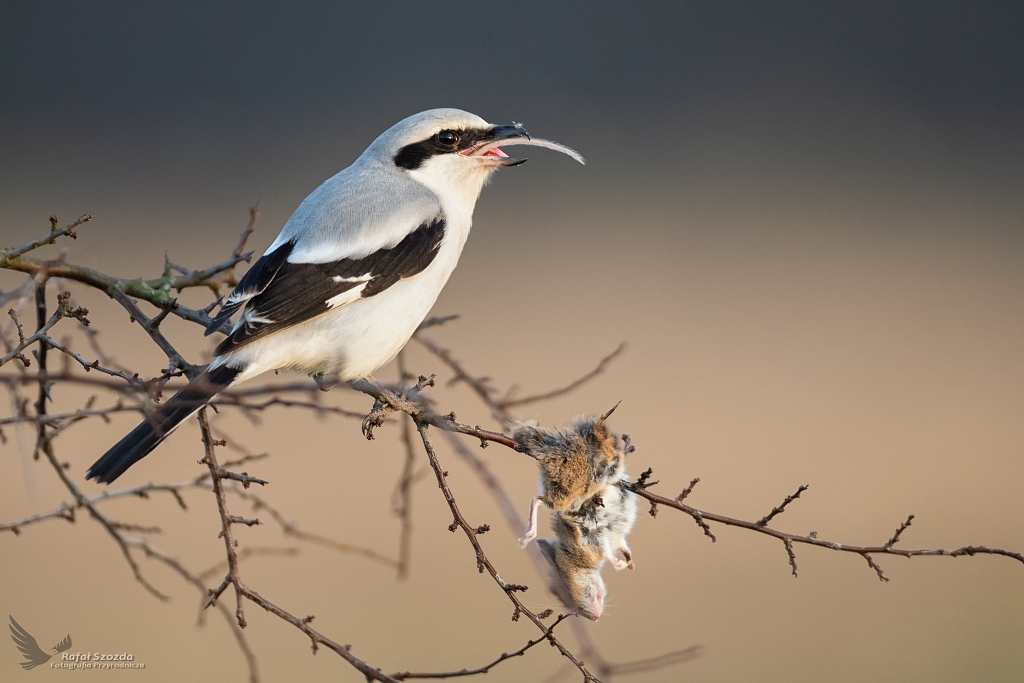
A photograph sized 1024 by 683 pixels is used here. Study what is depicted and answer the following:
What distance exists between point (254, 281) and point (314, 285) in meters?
0.13

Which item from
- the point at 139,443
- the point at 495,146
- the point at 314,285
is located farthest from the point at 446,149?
the point at 139,443

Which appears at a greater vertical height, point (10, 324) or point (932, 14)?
point (932, 14)

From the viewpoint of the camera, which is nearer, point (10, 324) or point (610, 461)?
point (10, 324)

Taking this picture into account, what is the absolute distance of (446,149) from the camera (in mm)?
2480

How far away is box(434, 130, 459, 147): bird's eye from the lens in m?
2.47

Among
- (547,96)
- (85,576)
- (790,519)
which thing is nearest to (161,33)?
(547,96)

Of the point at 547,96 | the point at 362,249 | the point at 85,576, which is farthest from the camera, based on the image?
the point at 547,96

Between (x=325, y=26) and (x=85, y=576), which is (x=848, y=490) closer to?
(x=85, y=576)

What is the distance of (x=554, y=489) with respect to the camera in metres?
1.99

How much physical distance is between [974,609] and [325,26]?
8.42 m
